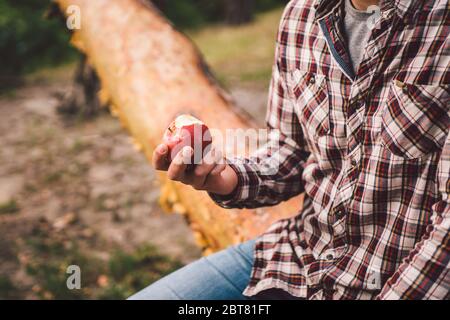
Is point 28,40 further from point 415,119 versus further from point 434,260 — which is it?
point 434,260

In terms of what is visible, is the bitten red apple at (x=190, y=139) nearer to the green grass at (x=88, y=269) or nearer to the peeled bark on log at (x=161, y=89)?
the peeled bark on log at (x=161, y=89)

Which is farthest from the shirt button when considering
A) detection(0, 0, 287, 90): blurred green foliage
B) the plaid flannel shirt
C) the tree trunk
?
the tree trunk

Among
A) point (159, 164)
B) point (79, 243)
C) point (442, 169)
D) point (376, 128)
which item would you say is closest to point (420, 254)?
point (442, 169)

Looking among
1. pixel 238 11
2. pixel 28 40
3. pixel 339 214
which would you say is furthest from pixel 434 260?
pixel 238 11

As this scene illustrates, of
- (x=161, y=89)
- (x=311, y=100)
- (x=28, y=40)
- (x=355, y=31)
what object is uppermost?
(x=355, y=31)

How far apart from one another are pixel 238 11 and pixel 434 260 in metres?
11.5

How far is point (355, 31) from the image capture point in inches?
52.2

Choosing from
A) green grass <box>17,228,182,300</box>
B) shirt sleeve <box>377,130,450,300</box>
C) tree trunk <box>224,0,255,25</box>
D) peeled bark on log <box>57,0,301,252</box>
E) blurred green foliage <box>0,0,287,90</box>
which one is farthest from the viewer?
tree trunk <box>224,0,255,25</box>

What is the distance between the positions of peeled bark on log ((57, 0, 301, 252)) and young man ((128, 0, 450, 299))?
0.50 metres

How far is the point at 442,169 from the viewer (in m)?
1.11

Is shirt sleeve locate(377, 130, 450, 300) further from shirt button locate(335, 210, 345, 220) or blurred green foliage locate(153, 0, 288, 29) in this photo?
blurred green foliage locate(153, 0, 288, 29)

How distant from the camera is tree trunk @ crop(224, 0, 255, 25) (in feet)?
38.7

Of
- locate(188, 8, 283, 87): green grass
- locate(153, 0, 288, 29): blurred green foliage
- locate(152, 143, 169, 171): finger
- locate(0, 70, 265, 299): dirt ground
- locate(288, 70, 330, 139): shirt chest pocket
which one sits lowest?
locate(0, 70, 265, 299): dirt ground

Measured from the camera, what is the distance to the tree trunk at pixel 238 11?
1179 centimetres
